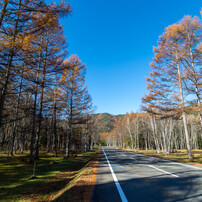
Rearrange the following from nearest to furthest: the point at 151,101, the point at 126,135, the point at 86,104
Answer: the point at 151,101 < the point at 86,104 < the point at 126,135

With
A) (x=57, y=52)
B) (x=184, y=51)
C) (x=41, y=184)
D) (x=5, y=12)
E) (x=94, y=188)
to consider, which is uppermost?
(x=184, y=51)

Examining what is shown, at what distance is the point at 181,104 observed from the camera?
13273 millimetres

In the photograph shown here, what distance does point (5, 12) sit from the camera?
5.48 metres

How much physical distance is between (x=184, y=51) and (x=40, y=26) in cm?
1349

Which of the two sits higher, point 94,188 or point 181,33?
point 181,33

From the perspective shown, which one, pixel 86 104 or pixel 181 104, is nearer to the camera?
pixel 181 104

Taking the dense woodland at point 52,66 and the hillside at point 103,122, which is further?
the hillside at point 103,122

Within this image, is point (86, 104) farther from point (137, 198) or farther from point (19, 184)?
point (137, 198)

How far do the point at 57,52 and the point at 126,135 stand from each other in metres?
47.5

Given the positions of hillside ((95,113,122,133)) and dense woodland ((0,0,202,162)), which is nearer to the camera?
dense woodland ((0,0,202,162))

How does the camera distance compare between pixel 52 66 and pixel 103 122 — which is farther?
pixel 103 122

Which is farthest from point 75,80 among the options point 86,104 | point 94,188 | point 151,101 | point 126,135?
point 126,135

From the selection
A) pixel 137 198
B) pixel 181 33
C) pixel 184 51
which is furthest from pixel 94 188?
pixel 181 33

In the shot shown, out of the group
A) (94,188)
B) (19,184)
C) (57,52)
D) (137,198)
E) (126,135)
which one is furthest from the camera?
(126,135)
